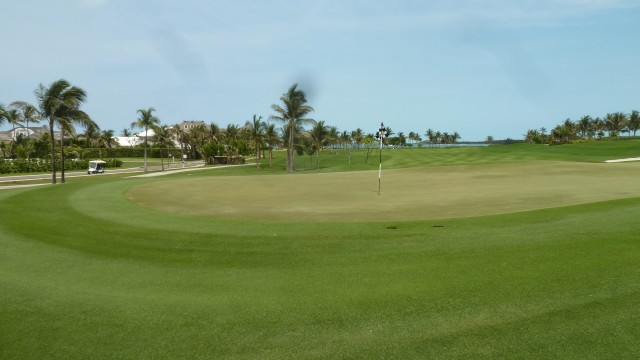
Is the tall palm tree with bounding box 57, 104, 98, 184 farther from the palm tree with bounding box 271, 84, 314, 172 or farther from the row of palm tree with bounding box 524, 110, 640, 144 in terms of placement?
the row of palm tree with bounding box 524, 110, 640, 144

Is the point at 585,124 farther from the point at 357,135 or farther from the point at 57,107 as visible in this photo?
the point at 57,107

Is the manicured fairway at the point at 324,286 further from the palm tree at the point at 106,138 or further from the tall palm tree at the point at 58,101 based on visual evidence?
the palm tree at the point at 106,138

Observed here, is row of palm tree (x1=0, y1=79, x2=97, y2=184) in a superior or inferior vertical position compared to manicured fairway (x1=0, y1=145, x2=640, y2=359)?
superior

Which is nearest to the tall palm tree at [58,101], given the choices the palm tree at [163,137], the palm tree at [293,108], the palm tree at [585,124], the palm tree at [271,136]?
the palm tree at [293,108]

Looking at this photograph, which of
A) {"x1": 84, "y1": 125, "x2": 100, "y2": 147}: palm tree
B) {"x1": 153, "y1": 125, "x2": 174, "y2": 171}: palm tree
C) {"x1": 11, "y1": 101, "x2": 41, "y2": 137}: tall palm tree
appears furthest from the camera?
{"x1": 84, "y1": 125, "x2": 100, "y2": 147}: palm tree

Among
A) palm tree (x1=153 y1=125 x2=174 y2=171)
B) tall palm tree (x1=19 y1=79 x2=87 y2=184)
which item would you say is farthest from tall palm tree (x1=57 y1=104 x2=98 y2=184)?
palm tree (x1=153 y1=125 x2=174 y2=171)

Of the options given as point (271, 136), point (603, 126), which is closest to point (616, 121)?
point (603, 126)

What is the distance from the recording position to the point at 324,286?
8.91 m

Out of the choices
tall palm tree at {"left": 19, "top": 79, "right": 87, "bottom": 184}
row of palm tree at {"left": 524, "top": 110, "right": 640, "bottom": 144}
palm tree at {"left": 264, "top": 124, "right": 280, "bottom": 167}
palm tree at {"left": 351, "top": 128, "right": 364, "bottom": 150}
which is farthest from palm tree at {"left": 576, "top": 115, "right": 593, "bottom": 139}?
tall palm tree at {"left": 19, "top": 79, "right": 87, "bottom": 184}

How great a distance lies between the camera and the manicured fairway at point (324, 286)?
257 inches

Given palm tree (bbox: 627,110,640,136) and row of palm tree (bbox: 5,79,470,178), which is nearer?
row of palm tree (bbox: 5,79,470,178)

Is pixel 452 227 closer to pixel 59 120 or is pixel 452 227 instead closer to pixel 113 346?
pixel 113 346

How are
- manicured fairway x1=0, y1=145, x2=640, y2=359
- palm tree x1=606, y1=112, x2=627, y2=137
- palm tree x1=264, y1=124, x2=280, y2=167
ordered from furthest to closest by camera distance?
palm tree x1=606, y1=112, x2=627, y2=137
palm tree x1=264, y1=124, x2=280, y2=167
manicured fairway x1=0, y1=145, x2=640, y2=359

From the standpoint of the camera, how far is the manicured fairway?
654 cm
